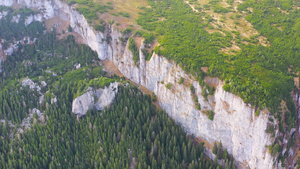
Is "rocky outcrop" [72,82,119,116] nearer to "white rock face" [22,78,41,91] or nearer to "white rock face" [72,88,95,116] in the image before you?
"white rock face" [72,88,95,116]

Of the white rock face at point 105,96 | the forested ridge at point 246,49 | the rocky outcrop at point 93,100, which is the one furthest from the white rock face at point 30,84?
the forested ridge at point 246,49

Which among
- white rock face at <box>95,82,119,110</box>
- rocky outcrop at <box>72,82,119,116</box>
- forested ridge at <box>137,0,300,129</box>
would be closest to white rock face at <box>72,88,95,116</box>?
rocky outcrop at <box>72,82,119,116</box>

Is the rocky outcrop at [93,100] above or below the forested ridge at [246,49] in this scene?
below

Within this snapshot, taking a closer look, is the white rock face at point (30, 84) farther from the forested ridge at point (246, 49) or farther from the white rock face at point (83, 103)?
the forested ridge at point (246, 49)

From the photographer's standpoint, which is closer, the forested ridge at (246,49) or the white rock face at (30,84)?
the forested ridge at (246,49)

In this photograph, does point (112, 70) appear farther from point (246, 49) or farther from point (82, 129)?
point (246, 49)

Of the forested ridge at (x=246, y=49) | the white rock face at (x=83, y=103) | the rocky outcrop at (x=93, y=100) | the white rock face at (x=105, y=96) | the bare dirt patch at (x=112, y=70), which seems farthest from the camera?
the bare dirt patch at (x=112, y=70)

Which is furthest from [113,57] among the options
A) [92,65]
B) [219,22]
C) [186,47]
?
[219,22]
